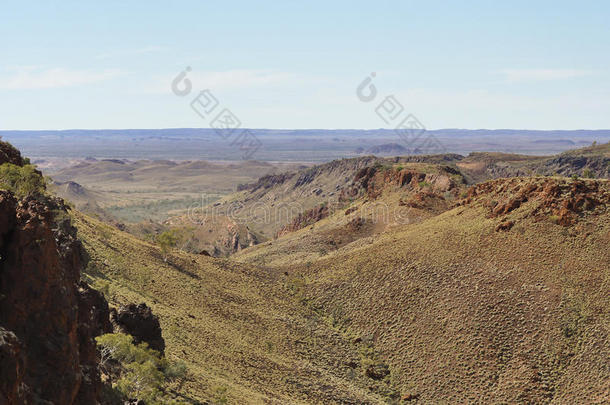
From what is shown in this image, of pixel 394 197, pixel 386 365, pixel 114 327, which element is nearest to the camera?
pixel 114 327

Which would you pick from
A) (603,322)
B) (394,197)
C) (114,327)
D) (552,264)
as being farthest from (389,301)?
(394,197)

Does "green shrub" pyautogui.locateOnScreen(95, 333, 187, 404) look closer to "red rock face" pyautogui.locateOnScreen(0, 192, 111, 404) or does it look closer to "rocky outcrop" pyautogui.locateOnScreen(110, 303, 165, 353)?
"rocky outcrop" pyautogui.locateOnScreen(110, 303, 165, 353)

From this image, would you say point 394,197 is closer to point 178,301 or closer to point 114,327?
point 178,301

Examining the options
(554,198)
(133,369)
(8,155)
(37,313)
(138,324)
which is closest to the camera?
(37,313)

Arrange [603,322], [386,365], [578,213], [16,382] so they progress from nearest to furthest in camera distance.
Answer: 1. [16,382]
2. [603,322]
3. [386,365]
4. [578,213]

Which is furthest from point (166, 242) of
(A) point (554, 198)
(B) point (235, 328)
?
(A) point (554, 198)

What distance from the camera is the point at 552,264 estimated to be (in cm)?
4966

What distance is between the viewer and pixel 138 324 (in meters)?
33.2

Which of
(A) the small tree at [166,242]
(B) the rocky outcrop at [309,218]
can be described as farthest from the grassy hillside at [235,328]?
(B) the rocky outcrop at [309,218]

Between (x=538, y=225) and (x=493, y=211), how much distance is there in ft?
19.4

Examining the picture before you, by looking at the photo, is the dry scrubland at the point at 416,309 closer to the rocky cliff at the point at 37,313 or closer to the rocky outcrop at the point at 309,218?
the rocky cliff at the point at 37,313

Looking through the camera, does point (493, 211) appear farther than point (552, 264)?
Yes

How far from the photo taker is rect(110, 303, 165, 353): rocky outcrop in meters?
33.1

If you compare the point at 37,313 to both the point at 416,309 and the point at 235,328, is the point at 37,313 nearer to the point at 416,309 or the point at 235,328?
the point at 235,328
